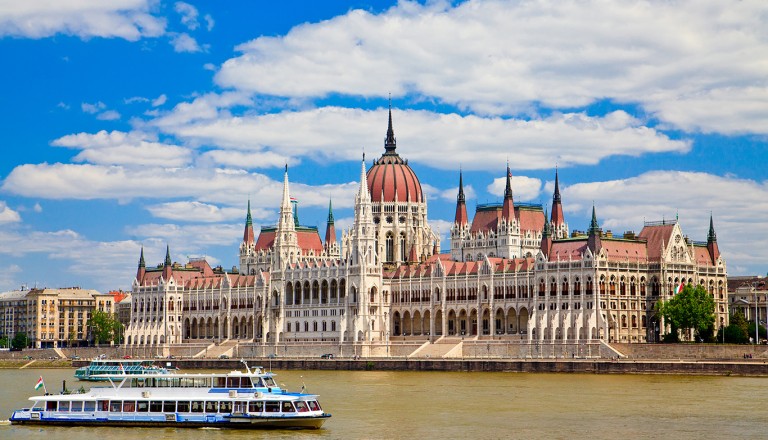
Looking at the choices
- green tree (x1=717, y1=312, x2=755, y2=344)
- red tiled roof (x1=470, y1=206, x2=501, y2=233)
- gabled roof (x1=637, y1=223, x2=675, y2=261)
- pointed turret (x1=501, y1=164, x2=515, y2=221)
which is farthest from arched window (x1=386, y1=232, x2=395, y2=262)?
green tree (x1=717, y1=312, x2=755, y2=344)

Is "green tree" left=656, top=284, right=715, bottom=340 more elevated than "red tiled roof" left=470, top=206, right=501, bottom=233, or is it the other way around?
"red tiled roof" left=470, top=206, right=501, bottom=233

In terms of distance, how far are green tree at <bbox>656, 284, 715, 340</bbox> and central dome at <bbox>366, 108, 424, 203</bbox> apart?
56.3 meters

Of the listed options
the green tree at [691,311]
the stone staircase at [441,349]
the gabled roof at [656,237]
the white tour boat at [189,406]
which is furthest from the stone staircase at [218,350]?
the white tour boat at [189,406]

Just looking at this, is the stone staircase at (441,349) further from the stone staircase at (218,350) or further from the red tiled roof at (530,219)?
the stone staircase at (218,350)

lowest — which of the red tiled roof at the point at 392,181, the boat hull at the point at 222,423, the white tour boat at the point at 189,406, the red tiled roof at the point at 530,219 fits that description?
the boat hull at the point at 222,423

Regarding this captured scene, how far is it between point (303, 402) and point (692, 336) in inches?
3078

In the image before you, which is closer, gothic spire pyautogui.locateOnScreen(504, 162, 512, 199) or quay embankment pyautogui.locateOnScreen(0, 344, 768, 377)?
quay embankment pyautogui.locateOnScreen(0, 344, 768, 377)

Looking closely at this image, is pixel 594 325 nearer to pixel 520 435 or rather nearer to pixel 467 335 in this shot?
pixel 467 335

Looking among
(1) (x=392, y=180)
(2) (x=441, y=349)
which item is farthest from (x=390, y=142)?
(2) (x=441, y=349)

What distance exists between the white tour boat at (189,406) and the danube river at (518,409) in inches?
42.6

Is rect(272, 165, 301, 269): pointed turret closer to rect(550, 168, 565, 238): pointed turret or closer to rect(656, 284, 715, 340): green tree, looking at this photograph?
rect(550, 168, 565, 238): pointed turret

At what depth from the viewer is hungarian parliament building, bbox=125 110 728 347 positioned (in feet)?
482

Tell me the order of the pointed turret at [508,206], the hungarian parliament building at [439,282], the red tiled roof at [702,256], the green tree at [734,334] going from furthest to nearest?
the pointed turret at [508,206]
the red tiled roof at [702,256]
the hungarian parliament building at [439,282]
the green tree at [734,334]

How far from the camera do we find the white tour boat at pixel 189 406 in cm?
7675
